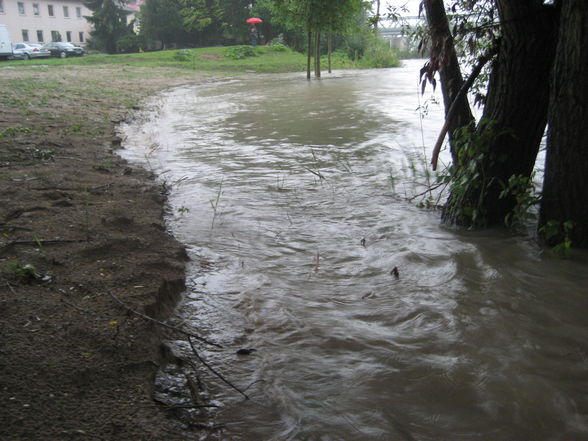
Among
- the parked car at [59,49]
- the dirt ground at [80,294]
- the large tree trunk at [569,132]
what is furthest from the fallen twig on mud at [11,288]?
the parked car at [59,49]

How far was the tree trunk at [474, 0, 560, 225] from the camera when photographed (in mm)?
4461

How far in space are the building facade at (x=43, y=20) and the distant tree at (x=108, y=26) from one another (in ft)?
22.6

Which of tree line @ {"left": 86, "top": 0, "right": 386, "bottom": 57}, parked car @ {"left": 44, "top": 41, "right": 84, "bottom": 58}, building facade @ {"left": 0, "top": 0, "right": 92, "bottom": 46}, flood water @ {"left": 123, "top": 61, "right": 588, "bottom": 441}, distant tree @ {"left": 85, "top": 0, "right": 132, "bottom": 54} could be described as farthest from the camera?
building facade @ {"left": 0, "top": 0, "right": 92, "bottom": 46}

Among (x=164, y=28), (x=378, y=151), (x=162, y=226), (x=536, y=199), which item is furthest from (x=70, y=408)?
(x=164, y=28)

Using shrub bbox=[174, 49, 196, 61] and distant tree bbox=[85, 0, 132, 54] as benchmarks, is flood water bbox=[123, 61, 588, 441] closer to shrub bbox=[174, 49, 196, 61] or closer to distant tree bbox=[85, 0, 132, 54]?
shrub bbox=[174, 49, 196, 61]

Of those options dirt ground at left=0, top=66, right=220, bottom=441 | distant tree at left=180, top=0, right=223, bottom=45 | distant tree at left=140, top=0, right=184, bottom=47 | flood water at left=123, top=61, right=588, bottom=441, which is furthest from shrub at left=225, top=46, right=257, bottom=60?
dirt ground at left=0, top=66, right=220, bottom=441

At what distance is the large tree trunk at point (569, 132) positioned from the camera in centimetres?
404

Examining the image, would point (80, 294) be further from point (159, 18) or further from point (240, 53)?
point (159, 18)

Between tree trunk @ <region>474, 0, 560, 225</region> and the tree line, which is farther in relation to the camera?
the tree line

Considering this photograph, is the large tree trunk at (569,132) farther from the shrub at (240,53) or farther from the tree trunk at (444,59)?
the shrub at (240,53)

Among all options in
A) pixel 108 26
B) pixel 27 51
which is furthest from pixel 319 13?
pixel 108 26

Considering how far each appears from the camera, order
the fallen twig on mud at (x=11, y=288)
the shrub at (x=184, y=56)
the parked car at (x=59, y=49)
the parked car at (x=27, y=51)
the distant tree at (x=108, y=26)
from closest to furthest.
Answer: the fallen twig on mud at (x=11, y=288) → the shrub at (x=184, y=56) → the parked car at (x=27, y=51) → the parked car at (x=59, y=49) → the distant tree at (x=108, y=26)

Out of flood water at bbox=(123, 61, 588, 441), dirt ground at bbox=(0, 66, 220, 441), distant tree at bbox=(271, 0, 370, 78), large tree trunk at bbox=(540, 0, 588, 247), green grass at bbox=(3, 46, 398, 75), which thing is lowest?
flood water at bbox=(123, 61, 588, 441)

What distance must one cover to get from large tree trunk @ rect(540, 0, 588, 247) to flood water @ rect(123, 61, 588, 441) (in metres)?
0.40
